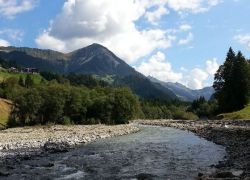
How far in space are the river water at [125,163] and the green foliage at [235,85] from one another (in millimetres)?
65131

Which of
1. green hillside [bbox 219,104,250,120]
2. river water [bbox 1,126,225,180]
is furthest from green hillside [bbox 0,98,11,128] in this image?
river water [bbox 1,126,225,180]

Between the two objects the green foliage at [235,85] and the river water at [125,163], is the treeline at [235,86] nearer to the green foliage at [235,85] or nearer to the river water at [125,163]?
the green foliage at [235,85]

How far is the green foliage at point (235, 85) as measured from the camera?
115 meters

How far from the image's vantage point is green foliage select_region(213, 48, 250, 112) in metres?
115

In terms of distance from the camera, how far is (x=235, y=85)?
381 ft

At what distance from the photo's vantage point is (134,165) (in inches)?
1526

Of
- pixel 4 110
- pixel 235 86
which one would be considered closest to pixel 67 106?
pixel 4 110

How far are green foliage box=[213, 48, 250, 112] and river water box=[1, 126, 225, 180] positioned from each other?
2564 inches

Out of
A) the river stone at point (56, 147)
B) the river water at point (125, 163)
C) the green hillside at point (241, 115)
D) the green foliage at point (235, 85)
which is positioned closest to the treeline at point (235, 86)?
the green foliage at point (235, 85)

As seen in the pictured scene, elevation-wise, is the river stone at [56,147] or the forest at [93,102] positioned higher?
the forest at [93,102]

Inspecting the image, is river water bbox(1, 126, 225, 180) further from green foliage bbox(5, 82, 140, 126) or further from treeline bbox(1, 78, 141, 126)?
treeline bbox(1, 78, 141, 126)

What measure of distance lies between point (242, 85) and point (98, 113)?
145 feet

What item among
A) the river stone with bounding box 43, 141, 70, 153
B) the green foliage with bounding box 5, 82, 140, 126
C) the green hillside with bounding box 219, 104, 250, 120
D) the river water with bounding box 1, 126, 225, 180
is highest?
the green foliage with bounding box 5, 82, 140, 126

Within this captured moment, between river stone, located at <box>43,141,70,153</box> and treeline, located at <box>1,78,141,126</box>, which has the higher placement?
treeline, located at <box>1,78,141,126</box>
